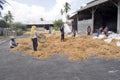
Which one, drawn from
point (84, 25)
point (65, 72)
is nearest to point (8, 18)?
point (84, 25)

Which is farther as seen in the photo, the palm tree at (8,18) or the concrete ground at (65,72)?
the palm tree at (8,18)

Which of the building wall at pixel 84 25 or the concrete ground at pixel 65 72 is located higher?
the building wall at pixel 84 25

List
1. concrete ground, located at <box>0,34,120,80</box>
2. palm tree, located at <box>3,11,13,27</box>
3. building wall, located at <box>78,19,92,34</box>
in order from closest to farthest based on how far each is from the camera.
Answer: concrete ground, located at <box>0,34,120,80</box>, building wall, located at <box>78,19,92,34</box>, palm tree, located at <box>3,11,13,27</box>

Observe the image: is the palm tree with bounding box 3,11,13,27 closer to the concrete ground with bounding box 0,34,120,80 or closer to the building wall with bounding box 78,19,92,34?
the building wall with bounding box 78,19,92,34

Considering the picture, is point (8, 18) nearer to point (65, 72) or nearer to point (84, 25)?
point (84, 25)

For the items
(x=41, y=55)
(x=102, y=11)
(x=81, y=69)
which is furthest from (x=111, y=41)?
(x=102, y=11)

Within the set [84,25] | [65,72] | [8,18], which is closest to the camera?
[65,72]

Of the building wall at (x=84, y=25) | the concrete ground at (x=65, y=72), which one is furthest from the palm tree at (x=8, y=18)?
the concrete ground at (x=65, y=72)

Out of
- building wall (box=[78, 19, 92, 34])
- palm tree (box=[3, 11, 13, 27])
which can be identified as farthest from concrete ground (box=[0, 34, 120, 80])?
palm tree (box=[3, 11, 13, 27])

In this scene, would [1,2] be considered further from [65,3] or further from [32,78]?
[65,3]

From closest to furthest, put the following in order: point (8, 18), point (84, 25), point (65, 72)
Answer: point (65, 72)
point (84, 25)
point (8, 18)

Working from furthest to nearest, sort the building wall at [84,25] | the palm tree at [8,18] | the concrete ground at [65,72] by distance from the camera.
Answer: the palm tree at [8,18], the building wall at [84,25], the concrete ground at [65,72]

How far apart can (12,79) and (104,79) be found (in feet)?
10.8

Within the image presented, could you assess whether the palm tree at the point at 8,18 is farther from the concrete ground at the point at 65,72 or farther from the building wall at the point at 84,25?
the concrete ground at the point at 65,72
